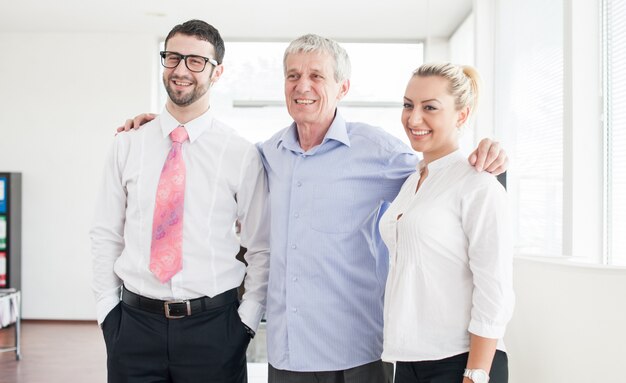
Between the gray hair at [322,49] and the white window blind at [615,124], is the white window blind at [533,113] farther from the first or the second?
the gray hair at [322,49]

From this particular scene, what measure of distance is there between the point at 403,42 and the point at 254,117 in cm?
193

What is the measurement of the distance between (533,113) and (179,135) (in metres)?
2.95

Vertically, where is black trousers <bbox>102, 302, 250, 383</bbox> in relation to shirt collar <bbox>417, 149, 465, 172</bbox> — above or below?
below

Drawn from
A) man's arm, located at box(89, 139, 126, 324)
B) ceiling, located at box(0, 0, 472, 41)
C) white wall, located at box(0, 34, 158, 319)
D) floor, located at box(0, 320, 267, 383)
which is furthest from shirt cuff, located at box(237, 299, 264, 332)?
white wall, located at box(0, 34, 158, 319)

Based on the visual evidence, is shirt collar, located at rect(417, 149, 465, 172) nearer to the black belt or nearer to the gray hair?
the gray hair

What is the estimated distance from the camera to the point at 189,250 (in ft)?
6.29

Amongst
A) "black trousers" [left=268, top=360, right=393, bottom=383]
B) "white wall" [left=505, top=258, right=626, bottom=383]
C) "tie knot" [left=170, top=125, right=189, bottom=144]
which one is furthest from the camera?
"tie knot" [left=170, top=125, right=189, bottom=144]

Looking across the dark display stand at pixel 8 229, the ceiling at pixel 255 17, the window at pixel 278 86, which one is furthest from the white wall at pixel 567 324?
the dark display stand at pixel 8 229

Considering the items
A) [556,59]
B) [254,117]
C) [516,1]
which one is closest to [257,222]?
[556,59]

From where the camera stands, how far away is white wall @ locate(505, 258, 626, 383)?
1.59 metres

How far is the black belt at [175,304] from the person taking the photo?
1859 millimetres

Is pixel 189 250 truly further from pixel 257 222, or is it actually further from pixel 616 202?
pixel 616 202

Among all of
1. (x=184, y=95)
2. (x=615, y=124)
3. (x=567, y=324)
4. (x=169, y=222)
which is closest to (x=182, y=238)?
(x=169, y=222)

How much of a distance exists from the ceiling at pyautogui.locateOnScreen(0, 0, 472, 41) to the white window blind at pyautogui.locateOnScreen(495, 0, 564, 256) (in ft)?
3.97
